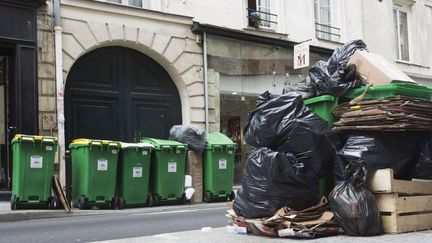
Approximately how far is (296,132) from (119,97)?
9663 millimetres

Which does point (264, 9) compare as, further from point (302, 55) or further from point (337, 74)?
point (337, 74)

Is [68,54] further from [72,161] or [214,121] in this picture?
[214,121]

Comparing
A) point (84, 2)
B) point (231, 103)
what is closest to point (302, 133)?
point (84, 2)

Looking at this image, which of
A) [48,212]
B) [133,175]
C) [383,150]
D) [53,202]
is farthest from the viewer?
[133,175]

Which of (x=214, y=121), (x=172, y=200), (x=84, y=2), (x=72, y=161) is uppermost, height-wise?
(x=84, y=2)

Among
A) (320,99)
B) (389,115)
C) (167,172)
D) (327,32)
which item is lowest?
(167,172)

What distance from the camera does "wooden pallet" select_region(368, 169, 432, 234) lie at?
4.92 m

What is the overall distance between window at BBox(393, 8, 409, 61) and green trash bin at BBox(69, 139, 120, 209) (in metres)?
15.5

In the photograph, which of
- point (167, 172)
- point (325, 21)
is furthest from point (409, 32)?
point (167, 172)

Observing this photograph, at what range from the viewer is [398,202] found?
195 inches

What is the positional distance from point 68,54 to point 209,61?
423 cm

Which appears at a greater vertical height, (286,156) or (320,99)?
(320,99)

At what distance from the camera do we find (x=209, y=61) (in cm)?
1591

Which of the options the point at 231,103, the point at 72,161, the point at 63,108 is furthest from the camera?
the point at 231,103
